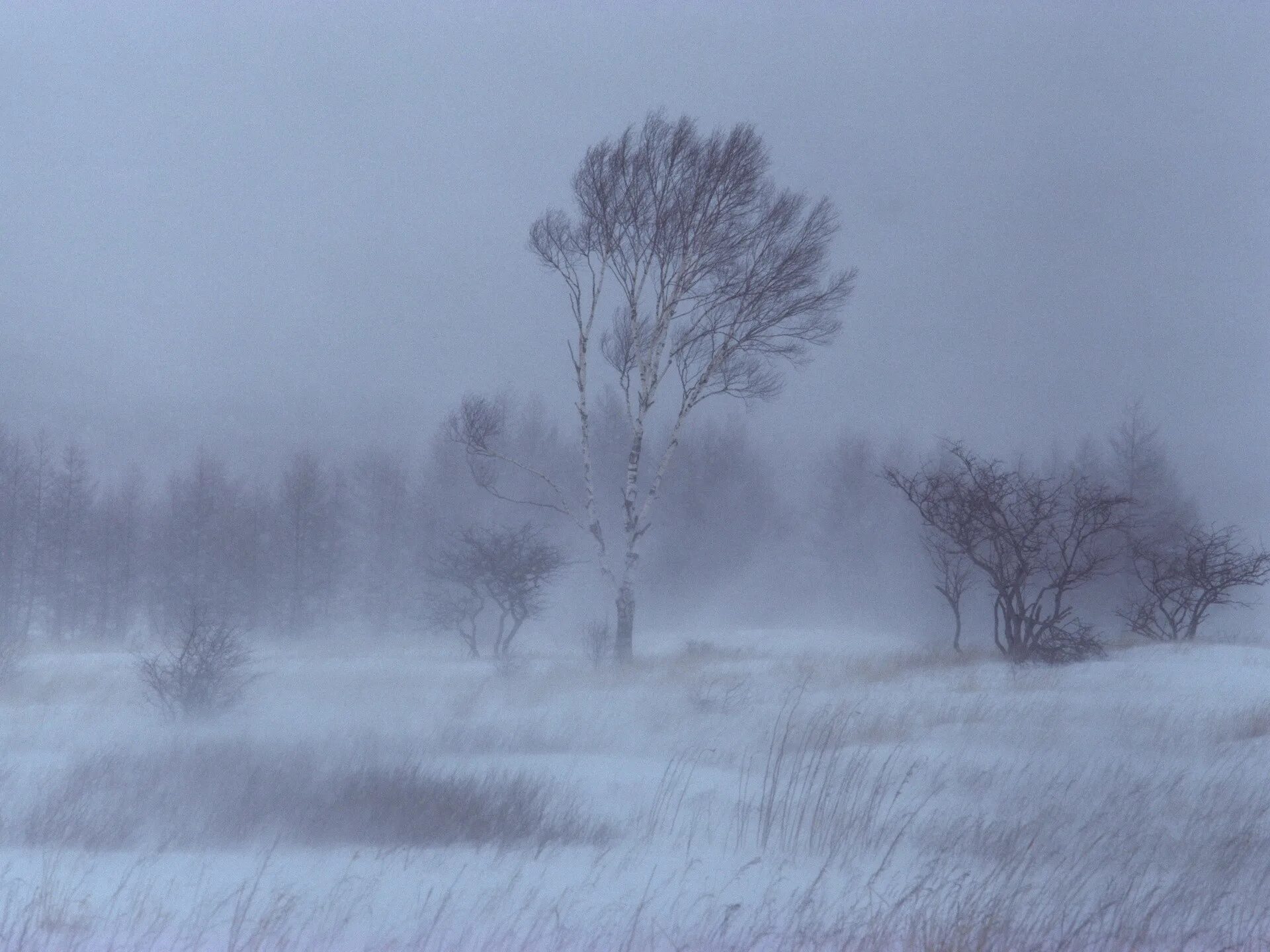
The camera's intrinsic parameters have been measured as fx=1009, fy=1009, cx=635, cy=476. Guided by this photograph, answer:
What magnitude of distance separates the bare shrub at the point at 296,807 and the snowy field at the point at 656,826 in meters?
0.02

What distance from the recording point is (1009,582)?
16266 mm

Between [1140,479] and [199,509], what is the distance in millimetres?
31890

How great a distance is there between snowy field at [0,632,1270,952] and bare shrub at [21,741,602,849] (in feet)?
0.08

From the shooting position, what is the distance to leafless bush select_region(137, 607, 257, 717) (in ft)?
36.7

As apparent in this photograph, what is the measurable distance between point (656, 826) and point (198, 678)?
742 centimetres

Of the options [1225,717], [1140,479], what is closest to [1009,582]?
[1225,717]

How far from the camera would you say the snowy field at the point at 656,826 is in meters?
4.43

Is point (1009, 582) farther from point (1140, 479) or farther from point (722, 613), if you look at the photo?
point (722, 613)

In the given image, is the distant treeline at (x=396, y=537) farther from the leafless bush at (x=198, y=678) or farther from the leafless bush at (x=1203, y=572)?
the leafless bush at (x=198, y=678)

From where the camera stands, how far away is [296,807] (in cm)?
623

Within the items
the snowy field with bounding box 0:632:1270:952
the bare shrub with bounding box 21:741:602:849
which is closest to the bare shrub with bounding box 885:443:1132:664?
the snowy field with bounding box 0:632:1270:952

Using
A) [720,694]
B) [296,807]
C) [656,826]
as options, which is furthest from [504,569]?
[656,826]

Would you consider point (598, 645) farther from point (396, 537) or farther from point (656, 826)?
point (396, 537)

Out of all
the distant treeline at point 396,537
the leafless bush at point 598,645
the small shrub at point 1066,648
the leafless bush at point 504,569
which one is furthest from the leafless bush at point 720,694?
the distant treeline at point 396,537
